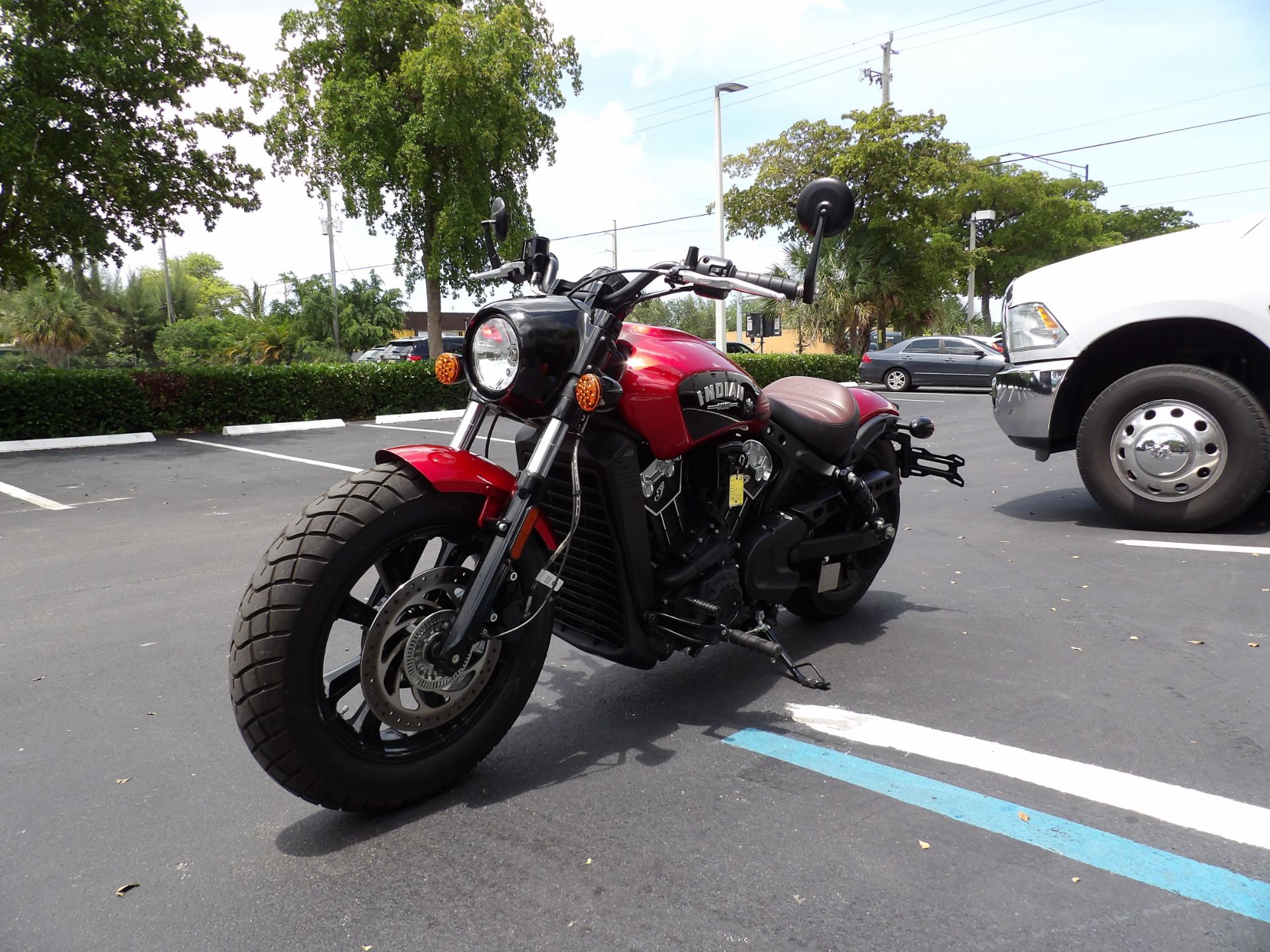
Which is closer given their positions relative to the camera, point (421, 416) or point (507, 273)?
point (507, 273)

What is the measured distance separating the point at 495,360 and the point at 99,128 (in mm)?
15663

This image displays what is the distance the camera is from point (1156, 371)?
5.66 meters

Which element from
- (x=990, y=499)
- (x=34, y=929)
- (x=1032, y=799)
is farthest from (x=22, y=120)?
(x=1032, y=799)

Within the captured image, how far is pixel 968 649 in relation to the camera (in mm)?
3771

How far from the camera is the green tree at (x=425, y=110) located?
64.2 ft

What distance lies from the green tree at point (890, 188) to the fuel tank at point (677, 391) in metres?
24.5

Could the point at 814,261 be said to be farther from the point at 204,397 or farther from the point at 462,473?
the point at 204,397

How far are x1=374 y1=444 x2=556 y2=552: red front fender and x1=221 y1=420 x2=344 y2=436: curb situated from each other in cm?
1303

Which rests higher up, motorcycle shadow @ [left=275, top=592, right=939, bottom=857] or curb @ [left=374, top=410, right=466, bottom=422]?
curb @ [left=374, top=410, right=466, bottom=422]

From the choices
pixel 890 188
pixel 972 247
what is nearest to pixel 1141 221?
pixel 972 247

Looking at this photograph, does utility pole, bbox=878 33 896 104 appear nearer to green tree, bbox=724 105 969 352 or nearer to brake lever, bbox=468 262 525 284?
green tree, bbox=724 105 969 352

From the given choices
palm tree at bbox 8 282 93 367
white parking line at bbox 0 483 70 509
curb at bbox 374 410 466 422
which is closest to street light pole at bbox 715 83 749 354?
curb at bbox 374 410 466 422

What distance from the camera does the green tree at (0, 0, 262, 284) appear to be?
14.0 meters

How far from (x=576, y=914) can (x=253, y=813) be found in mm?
1016
